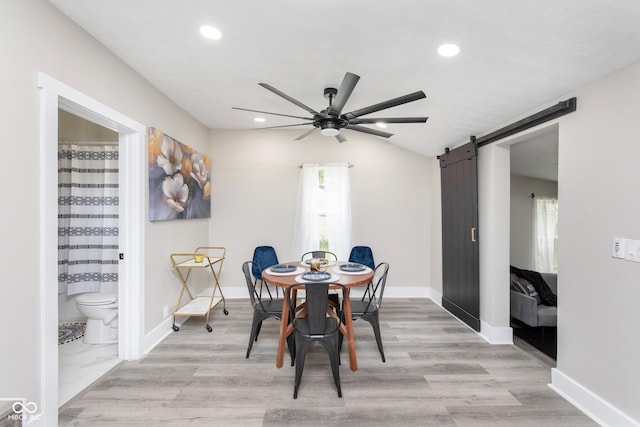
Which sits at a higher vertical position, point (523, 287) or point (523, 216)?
point (523, 216)

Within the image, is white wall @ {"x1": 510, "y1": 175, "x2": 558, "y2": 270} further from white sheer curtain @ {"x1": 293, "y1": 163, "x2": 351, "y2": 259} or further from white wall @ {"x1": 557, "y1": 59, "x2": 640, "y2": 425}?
white wall @ {"x1": 557, "y1": 59, "x2": 640, "y2": 425}

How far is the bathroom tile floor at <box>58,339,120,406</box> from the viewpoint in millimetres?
2184

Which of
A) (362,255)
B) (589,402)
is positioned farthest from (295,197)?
(589,402)

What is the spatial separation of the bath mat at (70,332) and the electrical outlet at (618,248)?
482 centimetres

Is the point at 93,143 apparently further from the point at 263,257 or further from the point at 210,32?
the point at 263,257

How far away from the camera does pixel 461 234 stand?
3.56 meters

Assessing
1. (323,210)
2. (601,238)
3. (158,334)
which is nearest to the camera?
(601,238)

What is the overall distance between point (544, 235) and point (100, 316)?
21.8 feet

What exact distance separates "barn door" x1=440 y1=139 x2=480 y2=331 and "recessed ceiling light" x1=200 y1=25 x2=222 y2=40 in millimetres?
2842

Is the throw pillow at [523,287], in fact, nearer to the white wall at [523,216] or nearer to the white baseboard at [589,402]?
the white baseboard at [589,402]

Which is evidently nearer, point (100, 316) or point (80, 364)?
point (80, 364)

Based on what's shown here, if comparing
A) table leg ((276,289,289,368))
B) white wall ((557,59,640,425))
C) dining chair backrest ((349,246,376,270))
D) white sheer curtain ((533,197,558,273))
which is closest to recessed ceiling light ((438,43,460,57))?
white wall ((557,59,640,425))

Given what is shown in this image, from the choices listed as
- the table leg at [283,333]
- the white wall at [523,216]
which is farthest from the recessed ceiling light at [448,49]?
the white wall at [523,216]

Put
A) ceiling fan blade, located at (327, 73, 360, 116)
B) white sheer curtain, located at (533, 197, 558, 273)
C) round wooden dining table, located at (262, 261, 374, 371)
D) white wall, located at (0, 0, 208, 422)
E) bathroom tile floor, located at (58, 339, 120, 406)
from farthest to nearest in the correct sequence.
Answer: white sheer curtain, located at (533, 197, 558, 273)
round wooden dining table, located at (262, 261, 374, 371)
bathroom tile floor, located at (58, 339, 120, 406)
ceiling fan blade, located at (327, 73, 360, 116)
white wall, located at (0, 0, 208, 422)
